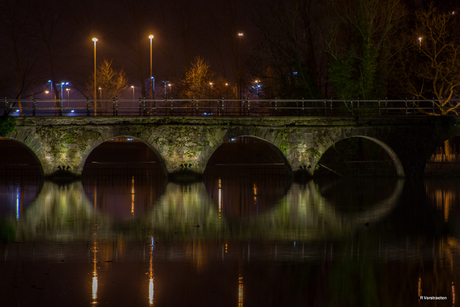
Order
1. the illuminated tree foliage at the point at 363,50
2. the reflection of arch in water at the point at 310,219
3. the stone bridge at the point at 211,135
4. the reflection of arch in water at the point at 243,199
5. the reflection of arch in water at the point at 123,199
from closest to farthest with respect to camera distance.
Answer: the reflection of arch in water at the point at 310,219 → the reflection of arch in water at the point at 123,199 → the reflection of arch in water at the point at 243,199 → the stone bridge at the point at 211,135 → the illuminated tree foliage at the point at 363,50

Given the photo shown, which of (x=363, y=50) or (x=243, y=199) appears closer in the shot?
(x=243, y=199)

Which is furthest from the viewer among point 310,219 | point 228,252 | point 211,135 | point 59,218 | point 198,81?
point 198,81

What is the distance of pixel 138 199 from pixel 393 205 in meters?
9.31

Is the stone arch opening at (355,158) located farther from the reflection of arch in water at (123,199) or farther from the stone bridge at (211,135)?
the reflection of arch in water at (123,199)

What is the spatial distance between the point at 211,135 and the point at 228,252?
64.3 feet

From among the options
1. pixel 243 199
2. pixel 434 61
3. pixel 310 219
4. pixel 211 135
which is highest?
pixel 434 61

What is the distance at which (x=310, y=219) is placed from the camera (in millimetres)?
14469

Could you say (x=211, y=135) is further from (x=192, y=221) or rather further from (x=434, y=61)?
(x=434, y=61)

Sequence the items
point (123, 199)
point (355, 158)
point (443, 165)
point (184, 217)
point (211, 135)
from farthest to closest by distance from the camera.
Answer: point (355, 158) → point (443, 165) → point (211, 135) → point (123, 199) → point (184, 217)

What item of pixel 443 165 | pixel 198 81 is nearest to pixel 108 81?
pixel 198 81

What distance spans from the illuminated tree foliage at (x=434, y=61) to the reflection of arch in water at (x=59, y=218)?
27.4m

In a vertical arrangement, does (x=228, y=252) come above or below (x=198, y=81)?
below

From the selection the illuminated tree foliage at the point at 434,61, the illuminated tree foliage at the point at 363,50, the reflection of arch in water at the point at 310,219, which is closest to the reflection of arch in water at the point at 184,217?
the reflection of arch in water at the point at 310,219

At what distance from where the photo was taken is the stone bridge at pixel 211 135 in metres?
28.6
